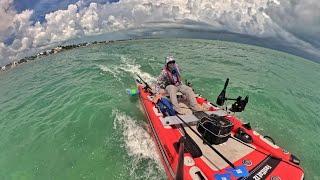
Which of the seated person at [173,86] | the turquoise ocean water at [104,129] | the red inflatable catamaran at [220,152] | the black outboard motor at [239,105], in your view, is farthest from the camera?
the seated person at [173,86]

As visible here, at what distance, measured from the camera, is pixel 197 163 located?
614 cm

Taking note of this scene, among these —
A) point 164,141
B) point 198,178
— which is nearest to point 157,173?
Result: point 164,141

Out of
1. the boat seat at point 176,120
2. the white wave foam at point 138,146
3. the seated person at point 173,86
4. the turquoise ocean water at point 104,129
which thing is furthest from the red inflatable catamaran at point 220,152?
the turquoise ocean water at point 104,129

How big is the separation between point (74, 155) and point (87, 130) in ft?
6.21

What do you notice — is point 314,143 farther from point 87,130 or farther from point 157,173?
point 87,130

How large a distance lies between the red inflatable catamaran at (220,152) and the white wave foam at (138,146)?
800 millimetres

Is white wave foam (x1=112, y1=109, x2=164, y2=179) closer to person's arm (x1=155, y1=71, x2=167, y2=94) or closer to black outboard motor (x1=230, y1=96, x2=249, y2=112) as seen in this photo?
person's arm (x1=155, y1=71, x2=167, y2=94)

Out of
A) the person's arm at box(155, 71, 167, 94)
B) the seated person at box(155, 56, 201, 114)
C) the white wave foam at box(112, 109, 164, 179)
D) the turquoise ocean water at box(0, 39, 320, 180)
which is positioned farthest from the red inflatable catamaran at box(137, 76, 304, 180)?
the person's arm at box(155, 71, 167, 94)

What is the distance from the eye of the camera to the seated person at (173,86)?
9.13 meters

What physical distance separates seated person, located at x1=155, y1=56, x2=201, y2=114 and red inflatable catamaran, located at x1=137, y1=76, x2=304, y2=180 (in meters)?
1.00

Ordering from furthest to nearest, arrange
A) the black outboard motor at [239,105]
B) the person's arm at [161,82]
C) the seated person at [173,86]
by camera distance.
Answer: the person's arm at [161,82]
the seated person at [173,86]
the black outboard motor at [239,105]

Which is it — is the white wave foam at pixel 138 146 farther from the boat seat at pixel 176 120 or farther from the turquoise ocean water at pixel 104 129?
the boat seat at pixel 176 120

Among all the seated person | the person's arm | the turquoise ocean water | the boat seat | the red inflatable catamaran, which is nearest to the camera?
the red inflatable catamaran

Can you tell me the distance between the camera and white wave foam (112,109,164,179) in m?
7.93
